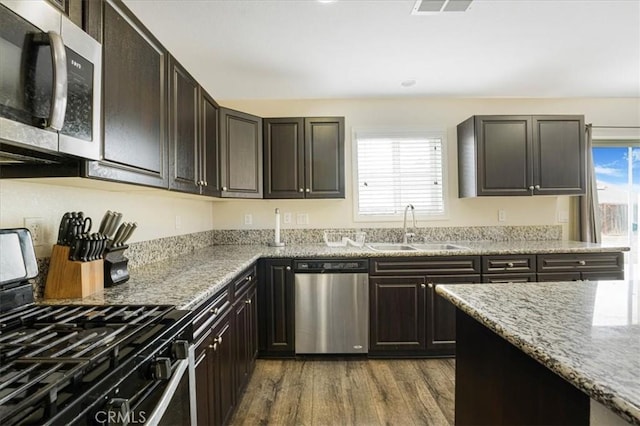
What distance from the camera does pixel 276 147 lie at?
312cm

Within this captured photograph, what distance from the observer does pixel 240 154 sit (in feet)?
9.54

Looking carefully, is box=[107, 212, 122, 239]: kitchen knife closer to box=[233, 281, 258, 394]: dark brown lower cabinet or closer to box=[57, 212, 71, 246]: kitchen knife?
box=[57, 212, 71, 246]: kitchen knife

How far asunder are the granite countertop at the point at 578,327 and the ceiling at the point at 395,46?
165 centimetres

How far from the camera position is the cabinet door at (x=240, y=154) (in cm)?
274

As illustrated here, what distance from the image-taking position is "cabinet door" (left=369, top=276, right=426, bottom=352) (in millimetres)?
2756

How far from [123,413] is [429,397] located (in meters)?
2.04

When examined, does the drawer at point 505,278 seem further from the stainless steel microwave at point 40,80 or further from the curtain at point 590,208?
the stainless steel microwave at point 40,80

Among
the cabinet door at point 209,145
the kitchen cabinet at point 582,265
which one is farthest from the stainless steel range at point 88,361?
the kitchen cabinet at point 582,265

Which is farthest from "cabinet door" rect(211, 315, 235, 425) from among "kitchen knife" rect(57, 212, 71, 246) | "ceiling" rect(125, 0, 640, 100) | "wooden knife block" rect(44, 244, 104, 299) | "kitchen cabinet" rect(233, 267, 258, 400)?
"ceiling" rect(125, 0, 640, 100)

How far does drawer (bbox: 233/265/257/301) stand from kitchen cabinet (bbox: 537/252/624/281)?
2398mm

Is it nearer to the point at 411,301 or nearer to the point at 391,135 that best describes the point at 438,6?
the point at 391,135

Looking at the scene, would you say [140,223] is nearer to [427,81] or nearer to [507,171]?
[427,81]

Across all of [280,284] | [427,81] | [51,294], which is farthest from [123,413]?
[427,81]

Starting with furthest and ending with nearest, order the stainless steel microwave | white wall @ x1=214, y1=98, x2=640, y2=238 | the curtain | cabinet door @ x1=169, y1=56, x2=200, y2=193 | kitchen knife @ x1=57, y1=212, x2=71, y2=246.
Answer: white wall @ x1=214, y1=98, x2=640, y2=238 → the curtain → cabinet door @ x1=169, y1=56, x2=200, y2=193 → kitchen knife @ x1=57, y1=212, x2=71, y2=246 → the stainless steel microwave
